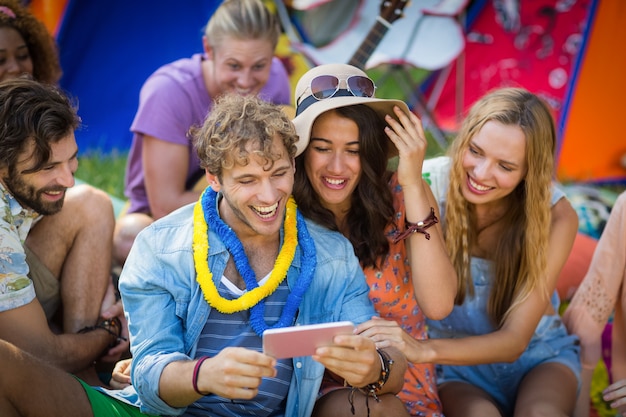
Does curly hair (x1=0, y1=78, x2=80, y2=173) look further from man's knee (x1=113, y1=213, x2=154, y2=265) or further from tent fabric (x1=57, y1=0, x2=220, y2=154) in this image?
tent fabric (x1=57, y1=0, x2=220, y2=154)

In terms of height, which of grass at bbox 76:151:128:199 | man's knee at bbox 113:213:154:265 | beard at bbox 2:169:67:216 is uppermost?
beard at bbox 2:169:67:216

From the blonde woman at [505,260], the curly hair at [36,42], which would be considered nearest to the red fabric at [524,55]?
the blonde woman at [505,260]

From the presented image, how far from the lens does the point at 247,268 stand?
310 centimetres

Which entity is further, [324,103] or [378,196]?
[378,196]

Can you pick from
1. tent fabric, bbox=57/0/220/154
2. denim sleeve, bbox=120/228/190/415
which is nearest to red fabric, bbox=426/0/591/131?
tent fabric, bbox=57/0/220/154

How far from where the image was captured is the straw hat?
3305 millimetres

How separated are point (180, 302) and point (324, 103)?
1006 millimetres

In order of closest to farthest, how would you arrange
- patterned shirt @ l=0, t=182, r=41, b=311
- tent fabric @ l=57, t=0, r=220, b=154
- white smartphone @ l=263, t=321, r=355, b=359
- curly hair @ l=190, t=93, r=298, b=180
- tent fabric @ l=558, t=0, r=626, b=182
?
white smartphone @ l=263, t=321, r=355, b=359
curly hair @ l=190, t=93, r=298, b=180
patterned shirt @ l=0, t=182, r=41, b=311
tent fabric @ l=558, t=0, r=626, b=182
tent fabric @ l=57, t=0, r=220, b=154

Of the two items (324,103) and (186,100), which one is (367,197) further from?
(186,100)

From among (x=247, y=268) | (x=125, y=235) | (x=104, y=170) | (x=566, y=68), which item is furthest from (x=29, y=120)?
(x=566, y=68)

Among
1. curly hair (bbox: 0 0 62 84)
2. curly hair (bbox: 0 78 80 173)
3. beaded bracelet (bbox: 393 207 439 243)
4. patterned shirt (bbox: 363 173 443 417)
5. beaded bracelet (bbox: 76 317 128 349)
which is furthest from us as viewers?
curly hair (bbox: 0 0 62 84)

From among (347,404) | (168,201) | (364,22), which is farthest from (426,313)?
(364,22)

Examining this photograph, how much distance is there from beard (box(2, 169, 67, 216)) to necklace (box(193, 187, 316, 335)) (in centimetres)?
66

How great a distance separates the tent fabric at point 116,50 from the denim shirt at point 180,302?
3.89 meters
